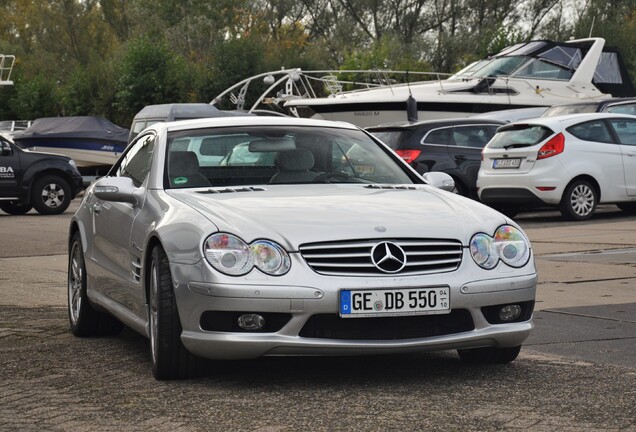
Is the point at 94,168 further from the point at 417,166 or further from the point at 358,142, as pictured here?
the point at 358,142

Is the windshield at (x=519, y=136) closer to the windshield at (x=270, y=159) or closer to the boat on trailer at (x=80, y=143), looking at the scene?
the windshield at (x=270, y=159)

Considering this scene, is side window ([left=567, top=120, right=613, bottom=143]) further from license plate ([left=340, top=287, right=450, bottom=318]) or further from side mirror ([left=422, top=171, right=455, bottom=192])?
license plate ([left=340, top=287, right=450, bottom=318])

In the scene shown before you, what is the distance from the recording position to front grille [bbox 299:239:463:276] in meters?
6.21

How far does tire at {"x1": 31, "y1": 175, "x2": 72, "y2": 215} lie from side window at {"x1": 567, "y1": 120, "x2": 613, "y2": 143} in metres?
10.8

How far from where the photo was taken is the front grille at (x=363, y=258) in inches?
245

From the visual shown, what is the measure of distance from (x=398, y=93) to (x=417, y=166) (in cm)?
1114

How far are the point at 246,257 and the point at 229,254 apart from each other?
0.08 meters

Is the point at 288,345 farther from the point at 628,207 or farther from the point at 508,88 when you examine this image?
the point at 508,88

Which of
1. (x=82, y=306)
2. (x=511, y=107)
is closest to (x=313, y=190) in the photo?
(x=82, y=306)

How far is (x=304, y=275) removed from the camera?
6.15 metres

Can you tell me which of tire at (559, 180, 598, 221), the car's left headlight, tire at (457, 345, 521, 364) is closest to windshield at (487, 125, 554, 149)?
tire at (559, 180, 598, 221)

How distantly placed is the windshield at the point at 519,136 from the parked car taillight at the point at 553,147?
0.11 meters

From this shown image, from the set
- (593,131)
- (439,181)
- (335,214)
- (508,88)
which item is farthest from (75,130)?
(335,214)

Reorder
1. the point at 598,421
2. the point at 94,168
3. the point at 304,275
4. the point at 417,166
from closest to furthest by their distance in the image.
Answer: the point at 598,421 < the point at 304,275 < the point at 417,166 < the point at 94,168
